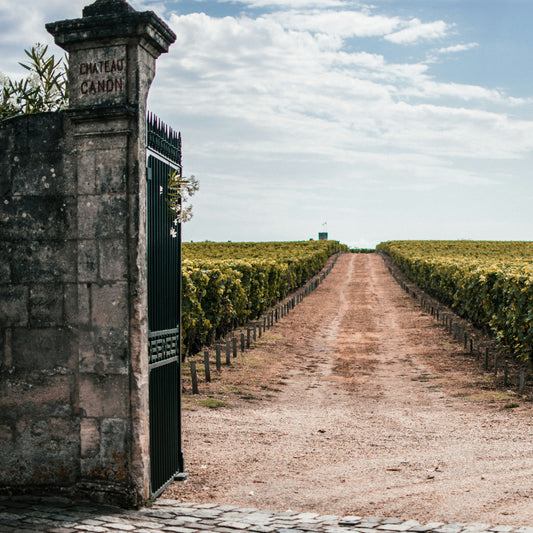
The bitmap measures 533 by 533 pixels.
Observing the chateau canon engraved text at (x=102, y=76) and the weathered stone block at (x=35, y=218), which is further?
the weathered stone block at (x=35, y=218)

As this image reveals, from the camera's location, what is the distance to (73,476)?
6.53 meters

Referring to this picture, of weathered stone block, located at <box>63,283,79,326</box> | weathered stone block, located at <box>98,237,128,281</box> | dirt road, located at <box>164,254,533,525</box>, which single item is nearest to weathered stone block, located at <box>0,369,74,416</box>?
weathered stone block, located at <box>63,283,79,326</box>

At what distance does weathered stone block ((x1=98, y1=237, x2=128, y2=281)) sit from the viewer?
247 inches

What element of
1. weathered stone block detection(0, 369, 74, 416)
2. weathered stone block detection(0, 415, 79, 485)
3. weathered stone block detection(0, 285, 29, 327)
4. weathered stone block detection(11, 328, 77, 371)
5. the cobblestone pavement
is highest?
weathered stone block detection(0, 285, 29, 327)

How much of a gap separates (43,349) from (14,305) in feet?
1.89

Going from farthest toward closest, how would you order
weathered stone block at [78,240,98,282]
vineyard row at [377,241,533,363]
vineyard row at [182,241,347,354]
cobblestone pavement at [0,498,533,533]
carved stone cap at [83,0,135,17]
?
vineyard row at [182,241,347,354] → vineyard row at [377,241,533,363] → carved stone cap at [83,0,135,17] → weathered stone block at [78,240,98,282] → cobblestone pavement at [0,498,533,533]

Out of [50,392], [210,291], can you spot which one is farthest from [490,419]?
[210,291]

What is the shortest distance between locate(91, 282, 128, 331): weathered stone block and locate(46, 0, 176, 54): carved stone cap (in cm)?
248

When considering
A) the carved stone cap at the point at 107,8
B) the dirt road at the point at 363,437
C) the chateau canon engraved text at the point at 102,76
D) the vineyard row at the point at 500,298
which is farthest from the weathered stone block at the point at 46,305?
the vineyard row at the point at 500,298

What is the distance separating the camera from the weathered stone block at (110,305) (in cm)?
628

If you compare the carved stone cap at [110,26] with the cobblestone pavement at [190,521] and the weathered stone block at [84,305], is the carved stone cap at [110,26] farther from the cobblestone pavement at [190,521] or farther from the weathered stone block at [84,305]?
the cobblestone pavement at [190,521]

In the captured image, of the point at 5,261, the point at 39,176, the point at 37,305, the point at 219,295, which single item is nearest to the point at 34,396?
the point at 37,305

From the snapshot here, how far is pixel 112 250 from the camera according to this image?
630 centimetres

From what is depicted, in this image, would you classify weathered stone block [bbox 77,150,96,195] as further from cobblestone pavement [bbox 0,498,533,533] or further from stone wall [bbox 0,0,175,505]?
cobblestone pavement [bbox 0,498,533,533]
